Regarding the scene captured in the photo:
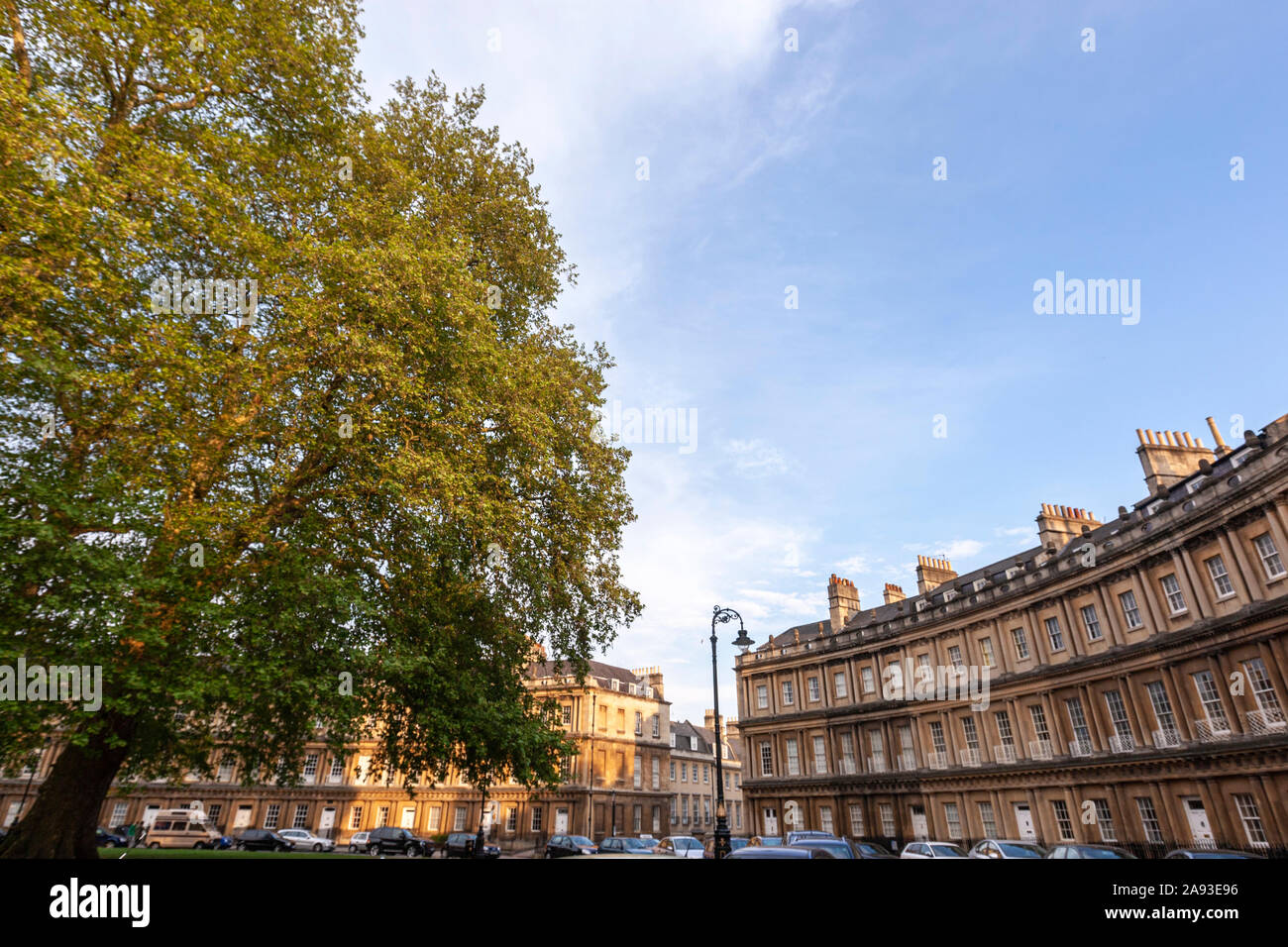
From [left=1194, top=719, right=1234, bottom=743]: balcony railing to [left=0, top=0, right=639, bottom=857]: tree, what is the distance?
25.2 metres

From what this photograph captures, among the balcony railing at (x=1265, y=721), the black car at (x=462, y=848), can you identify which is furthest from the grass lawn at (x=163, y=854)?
the balcony railing at (x=1265, y=721)

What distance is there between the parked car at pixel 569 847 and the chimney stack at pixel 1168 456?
34073 mm

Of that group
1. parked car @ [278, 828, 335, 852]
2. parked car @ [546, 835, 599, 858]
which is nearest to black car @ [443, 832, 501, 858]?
parked car @ [546, 835, 599, 858]

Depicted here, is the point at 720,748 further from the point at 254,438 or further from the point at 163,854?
the point at 163,854

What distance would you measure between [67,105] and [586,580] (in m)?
15.6

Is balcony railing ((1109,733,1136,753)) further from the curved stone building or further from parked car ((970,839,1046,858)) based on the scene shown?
parked car ((970,839,1046,858))

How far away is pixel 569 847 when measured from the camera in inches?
1340

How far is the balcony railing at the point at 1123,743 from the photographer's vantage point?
29641 millimetres

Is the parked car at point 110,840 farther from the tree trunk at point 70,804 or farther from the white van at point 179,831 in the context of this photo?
the tree trunk at point 70,804

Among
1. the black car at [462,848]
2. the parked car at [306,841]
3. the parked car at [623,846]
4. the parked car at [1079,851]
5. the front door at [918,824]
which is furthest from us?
the parked car at [306,841]

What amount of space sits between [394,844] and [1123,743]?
39.8 metres
